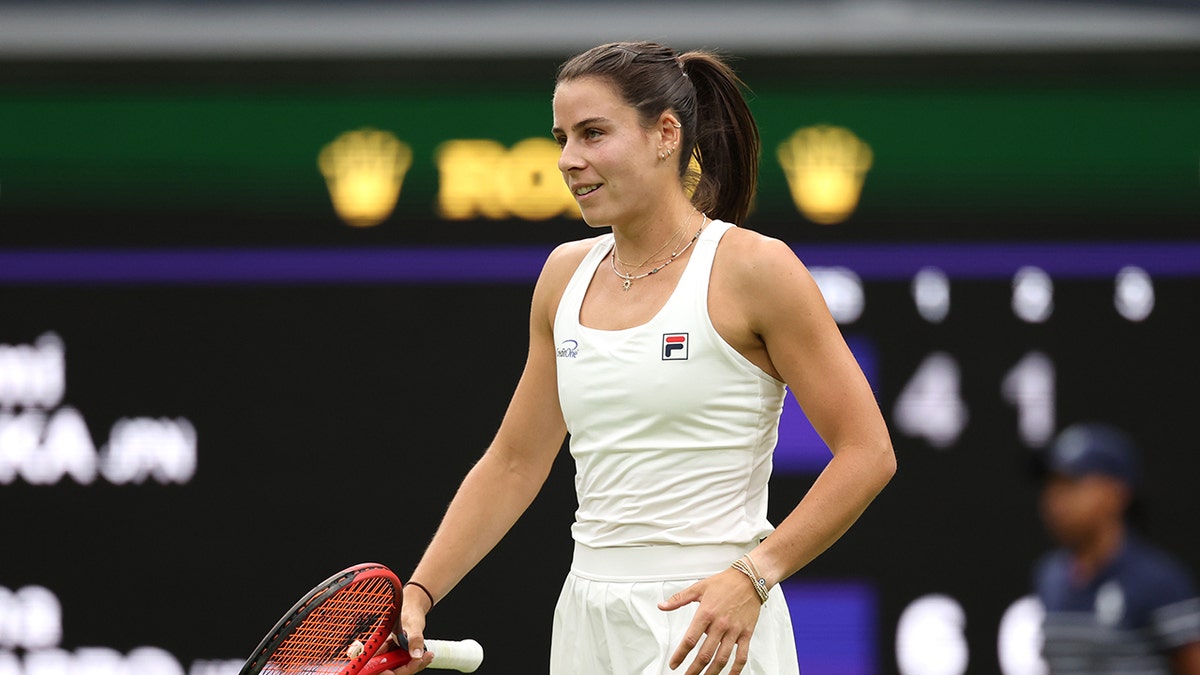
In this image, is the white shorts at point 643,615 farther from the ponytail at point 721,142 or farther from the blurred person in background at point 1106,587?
the blurred person in background at point 1106,587

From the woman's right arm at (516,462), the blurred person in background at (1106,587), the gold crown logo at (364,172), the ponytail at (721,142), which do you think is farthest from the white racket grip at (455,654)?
the gold crown logo at (364,172)

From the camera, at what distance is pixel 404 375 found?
4.89 meters

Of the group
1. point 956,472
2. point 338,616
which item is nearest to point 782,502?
point 956,472

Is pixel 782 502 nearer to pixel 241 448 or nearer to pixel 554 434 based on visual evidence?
pixel 241 448

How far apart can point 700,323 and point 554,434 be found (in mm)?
430

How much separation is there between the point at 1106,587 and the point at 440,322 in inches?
79.1

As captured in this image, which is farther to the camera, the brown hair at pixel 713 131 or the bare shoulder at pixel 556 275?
the bare shoulder at pixel 556 275

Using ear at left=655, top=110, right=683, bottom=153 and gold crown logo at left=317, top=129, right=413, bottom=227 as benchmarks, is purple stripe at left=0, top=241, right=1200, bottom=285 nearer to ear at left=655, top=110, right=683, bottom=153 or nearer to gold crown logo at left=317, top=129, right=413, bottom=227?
gold crown logo at left=317, top=129, right=413, bottom=227

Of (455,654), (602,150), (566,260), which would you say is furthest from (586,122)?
(455,654)

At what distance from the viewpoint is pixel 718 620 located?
211 cm

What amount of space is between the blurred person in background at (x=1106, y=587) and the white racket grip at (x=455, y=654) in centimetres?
180

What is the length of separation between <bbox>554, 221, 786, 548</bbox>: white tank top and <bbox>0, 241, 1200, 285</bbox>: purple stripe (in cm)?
254

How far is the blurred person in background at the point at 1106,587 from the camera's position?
3.70m

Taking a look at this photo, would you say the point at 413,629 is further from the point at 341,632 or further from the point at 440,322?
the point at 440,322
